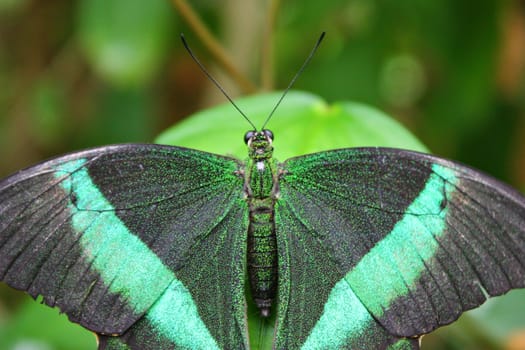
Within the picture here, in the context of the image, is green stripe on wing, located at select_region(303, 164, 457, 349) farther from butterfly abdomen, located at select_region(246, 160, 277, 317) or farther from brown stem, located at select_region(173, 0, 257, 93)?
brown stem, located at select_region(173, 0, 257, 93)

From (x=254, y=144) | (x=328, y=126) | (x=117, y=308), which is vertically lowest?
(x=117, y=308)

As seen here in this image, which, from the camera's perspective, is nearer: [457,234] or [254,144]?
[457,234]

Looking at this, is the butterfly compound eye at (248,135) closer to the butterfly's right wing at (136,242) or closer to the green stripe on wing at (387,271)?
the butterfly's right wing at (136,242)

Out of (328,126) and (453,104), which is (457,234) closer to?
(328,126)

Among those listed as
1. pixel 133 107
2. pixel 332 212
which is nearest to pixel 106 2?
pixel 133 107

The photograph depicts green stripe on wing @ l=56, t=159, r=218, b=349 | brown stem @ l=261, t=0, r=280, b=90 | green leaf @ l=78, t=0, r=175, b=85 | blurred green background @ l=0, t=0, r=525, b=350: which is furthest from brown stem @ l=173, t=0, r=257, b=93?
green leaf @ l=78, t=0, r=175, b=85

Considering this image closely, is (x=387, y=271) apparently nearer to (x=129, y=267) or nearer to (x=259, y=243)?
(x=259, y=243)

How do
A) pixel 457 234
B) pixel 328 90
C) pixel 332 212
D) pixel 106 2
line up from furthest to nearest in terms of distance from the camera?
pixel 328 90 → pixel 106 2 → pixel 332 212 → pixel 457 234
